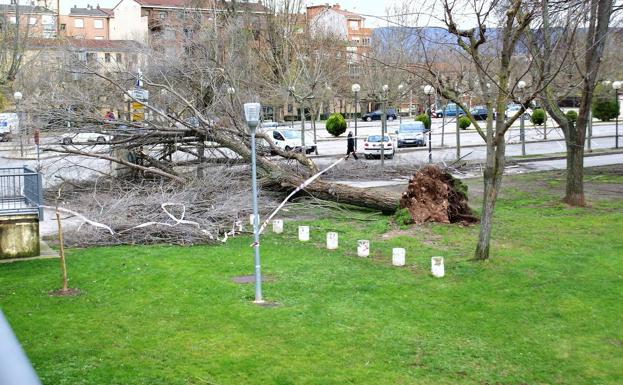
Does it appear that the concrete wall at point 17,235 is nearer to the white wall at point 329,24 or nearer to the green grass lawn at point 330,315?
the green grass lawn at point 330,315

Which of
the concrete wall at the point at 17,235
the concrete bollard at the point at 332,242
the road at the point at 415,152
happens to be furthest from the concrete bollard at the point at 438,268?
the concrete wall at the point at 17,235

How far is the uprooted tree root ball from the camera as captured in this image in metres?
17.0

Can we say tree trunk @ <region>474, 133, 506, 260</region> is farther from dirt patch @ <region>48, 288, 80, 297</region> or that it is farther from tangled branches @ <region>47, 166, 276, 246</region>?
dirt patch @ <region>48, 288, 80, 297</region>

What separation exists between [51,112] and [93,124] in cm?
111

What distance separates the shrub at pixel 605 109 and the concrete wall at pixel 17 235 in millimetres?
55630

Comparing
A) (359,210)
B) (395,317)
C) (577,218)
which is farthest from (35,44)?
(395,317)

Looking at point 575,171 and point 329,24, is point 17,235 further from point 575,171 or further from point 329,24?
point 329,24

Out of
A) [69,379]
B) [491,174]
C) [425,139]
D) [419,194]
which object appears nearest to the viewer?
[69,379]

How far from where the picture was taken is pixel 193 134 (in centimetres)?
1961

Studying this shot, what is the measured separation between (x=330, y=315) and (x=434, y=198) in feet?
26.0

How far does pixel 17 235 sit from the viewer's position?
13.6 m

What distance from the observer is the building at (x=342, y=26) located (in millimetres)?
51306

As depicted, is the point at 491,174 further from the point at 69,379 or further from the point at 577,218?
the point at 69,379

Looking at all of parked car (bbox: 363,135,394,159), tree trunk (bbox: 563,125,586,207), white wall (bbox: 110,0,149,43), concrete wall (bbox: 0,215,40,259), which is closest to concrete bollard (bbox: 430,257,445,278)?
concrete wall (bbox: 0,215,40,259)
